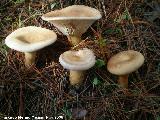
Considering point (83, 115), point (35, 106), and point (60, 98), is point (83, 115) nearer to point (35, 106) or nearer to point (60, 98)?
point (60, 98)

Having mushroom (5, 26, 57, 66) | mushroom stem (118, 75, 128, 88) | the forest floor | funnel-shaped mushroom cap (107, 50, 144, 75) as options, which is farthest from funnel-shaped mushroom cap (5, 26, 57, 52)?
mushroom stem (118, 75, 128, 88)

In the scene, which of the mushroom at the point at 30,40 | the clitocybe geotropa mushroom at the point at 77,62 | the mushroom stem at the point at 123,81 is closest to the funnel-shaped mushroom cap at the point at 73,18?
the mushroom at the point at 30,40

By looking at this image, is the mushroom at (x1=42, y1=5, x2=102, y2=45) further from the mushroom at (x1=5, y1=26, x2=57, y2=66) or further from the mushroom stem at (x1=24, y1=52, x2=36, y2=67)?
the mushroom stem at (x1=24, y1=52, x2=36, y2=67)

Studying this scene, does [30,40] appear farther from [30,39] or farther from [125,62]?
[125,62]

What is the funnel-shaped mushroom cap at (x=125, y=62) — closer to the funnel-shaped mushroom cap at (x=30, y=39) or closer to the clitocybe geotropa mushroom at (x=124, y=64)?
the clitocybe geotropa mushroom at (x=124, y=64)

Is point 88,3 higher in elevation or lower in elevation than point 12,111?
higher

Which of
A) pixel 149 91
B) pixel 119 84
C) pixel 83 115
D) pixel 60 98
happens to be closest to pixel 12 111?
pixel 60 98

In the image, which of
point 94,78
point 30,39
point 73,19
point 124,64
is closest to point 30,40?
point 30,39
